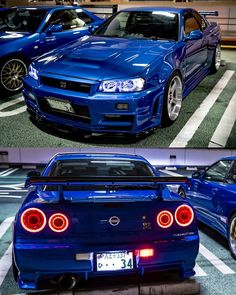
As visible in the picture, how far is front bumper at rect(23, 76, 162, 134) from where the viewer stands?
2.84 meters

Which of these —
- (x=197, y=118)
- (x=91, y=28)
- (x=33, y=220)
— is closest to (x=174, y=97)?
(x=197, y=118)

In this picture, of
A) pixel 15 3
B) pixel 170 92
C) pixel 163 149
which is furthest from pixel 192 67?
pixel 15 3

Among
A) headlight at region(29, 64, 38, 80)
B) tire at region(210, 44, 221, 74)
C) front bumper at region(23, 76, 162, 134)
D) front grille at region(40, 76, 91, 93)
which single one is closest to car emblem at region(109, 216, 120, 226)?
front bumper at region(23, 76, 162, 134)

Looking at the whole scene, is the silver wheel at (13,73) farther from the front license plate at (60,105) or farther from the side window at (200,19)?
the side window at (200,19)

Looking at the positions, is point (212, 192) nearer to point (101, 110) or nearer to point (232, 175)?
point (232, 175)

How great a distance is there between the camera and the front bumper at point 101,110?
9.30 ft

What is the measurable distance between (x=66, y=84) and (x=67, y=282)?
1616 mm

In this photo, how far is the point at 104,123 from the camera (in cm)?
294

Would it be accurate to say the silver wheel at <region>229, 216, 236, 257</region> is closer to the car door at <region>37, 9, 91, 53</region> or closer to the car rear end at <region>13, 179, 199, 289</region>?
the car rear end at <region>13, 179, 199, 289</region>

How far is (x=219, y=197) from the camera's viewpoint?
10.6 feet

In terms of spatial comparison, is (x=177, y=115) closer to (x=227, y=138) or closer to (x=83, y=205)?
(x=227, y=138)

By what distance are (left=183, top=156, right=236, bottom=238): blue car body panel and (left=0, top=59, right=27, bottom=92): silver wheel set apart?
192cm

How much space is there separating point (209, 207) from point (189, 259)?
1601 mm

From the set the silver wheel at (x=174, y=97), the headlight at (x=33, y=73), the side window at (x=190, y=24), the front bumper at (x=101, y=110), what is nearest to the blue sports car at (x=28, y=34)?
the headlight at (x=33, y=73)
